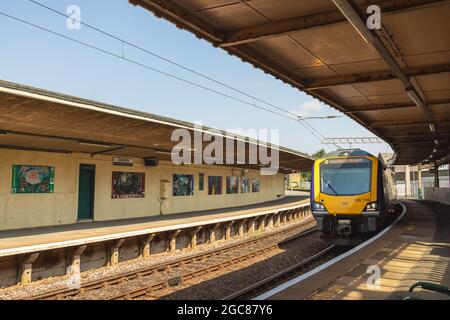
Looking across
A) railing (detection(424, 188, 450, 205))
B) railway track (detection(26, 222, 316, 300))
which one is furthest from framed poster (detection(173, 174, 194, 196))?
railing (detection(424, 188, 450, 205))

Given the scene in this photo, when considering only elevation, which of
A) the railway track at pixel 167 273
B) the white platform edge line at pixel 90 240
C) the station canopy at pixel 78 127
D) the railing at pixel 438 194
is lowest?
the railway track at pixel 167 273

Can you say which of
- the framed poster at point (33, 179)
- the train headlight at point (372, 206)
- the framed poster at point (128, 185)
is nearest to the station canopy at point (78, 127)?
the framed poster at point (33, 179)

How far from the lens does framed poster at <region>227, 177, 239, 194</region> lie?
2676 cm

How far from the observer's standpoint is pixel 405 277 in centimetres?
766

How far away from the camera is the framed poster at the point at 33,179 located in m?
13.3

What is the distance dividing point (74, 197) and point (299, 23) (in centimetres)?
1184

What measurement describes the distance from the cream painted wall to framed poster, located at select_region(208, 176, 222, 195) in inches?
13.2

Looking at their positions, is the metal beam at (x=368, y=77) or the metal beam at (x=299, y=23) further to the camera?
the metal beam at (x=368, y=77)

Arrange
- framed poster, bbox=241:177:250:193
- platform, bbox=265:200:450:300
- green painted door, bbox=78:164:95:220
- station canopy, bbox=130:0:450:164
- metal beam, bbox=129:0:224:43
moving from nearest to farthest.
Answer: metal beam, bbox=129:0:224:43 < station canopy, bbox=130:0:450:164 < platform, bbox=265:200:450:300 < green painted door, bbox=78:164:95:220 < framed poster, bbox=241:177:250:193

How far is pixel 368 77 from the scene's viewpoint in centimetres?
971

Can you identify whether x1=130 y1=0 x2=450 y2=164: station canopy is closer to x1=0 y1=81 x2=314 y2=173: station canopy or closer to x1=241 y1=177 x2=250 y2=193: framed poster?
x1=0 y1=81 x2=314 y2=173: station canopy

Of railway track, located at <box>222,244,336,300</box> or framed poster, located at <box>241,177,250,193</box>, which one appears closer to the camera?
railway track, located at <box>222,244,336,300</box>

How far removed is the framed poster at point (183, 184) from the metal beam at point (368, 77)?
39.5ft

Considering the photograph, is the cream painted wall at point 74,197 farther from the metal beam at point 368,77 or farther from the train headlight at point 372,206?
the train headlight at point 372,206
